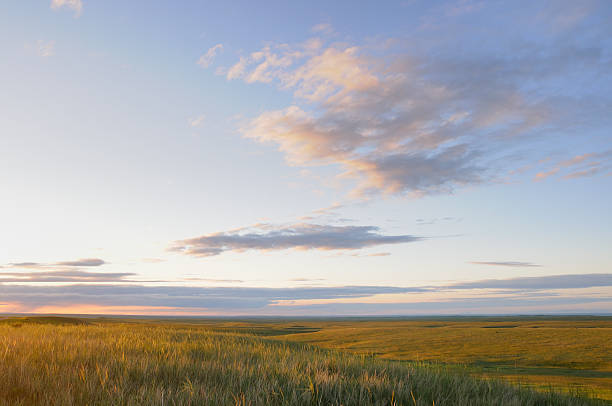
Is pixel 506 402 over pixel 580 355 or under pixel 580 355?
over

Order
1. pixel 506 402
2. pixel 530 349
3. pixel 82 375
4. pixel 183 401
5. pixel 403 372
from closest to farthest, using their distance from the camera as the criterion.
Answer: pixel 183 401, pixel 506 402, pixel 82 375, pixel 403 372, pixel 530 349

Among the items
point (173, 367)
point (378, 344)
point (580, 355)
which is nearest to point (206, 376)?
point (173, 367)

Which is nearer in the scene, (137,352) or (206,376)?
(206,376)

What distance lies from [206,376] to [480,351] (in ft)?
159

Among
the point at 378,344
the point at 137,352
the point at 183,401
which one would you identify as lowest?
the point at 378,344

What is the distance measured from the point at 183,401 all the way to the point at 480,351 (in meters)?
49.8

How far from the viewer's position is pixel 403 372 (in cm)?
726

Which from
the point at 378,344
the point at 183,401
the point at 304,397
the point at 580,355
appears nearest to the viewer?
the point at 183,401

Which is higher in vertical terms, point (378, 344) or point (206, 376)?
point (206, 376)

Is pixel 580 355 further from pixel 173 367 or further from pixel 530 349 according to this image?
pixel 173 367

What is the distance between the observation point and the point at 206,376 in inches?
245

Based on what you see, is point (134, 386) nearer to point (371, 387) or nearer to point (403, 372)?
point (371, 387)

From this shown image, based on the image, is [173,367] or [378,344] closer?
[173,367]

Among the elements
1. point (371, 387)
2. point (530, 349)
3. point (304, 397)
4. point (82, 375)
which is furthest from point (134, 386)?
point (530, 349)
